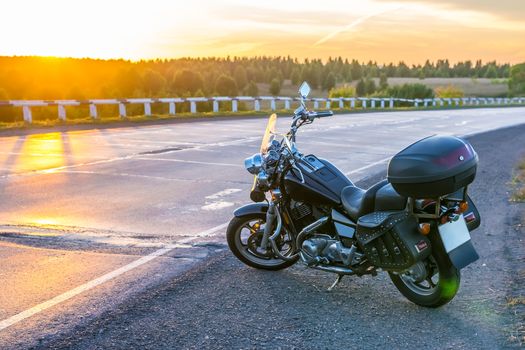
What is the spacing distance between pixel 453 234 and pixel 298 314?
1.29 m

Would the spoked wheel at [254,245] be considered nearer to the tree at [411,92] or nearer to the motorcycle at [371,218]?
the motorcycle at [371,218]

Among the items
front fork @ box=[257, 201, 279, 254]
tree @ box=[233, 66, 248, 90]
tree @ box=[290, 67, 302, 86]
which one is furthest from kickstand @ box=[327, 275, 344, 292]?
tree @ box=[290, 67, 302, 86]

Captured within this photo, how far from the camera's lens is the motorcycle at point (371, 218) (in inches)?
159

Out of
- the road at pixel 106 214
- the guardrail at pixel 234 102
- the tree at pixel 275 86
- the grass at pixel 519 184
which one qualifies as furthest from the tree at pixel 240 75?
the grass at pixel 519 184

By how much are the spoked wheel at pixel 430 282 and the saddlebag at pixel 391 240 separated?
18cm

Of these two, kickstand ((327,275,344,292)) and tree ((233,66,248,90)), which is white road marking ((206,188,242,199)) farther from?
tree ((233,66,248,90))

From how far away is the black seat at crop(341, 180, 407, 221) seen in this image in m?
4.32

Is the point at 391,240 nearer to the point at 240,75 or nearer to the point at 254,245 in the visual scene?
the point at 254,245

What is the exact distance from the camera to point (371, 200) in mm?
4465

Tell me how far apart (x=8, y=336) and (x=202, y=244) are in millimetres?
2596

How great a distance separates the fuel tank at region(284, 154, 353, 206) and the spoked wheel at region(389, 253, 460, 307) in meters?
0.80

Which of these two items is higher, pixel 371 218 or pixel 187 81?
pixel 371 218

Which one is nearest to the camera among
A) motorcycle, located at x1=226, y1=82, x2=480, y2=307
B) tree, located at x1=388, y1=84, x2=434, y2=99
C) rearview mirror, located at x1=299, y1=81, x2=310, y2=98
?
motorcycle, located at x1=226, y1=82, x2=480, y2=307

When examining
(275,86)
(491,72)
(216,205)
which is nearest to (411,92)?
(216,205)
